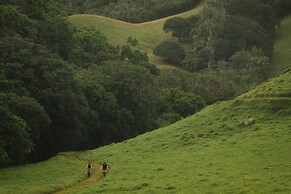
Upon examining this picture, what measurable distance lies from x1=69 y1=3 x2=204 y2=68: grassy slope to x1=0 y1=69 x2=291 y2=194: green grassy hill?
8205 cm

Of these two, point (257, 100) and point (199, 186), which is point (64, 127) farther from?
point (199, 186)

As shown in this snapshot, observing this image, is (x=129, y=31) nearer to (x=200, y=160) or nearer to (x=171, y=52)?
(x=171, y=52)

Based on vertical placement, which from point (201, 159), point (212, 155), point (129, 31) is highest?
point (129, 31)

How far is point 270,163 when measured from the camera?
121 ft

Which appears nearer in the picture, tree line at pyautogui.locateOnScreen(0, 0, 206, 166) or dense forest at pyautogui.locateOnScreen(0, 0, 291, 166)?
tree line at pyautogui.locateOnScreen(0, 0, 206, 166)

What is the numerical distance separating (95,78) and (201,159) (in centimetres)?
3502

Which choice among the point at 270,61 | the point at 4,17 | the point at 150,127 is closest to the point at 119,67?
the point at 150,127

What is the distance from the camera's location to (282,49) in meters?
132

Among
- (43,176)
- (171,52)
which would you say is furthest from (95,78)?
(171,52)

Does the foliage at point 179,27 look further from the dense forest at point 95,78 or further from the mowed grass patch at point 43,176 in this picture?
the mowed grass patch at point 43,176

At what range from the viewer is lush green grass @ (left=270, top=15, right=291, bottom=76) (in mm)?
122875

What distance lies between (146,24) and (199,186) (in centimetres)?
13875

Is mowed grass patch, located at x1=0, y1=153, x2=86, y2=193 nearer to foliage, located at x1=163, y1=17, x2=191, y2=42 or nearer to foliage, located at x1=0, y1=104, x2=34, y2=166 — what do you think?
foliage, located at x1=0, y1=104, x2=34, y2=166

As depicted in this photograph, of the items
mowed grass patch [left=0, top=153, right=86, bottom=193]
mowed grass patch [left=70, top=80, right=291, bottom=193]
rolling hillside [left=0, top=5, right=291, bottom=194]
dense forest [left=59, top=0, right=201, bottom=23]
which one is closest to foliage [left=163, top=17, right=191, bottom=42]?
dense forest [left=59, top=0, right=201, bottom=23]
